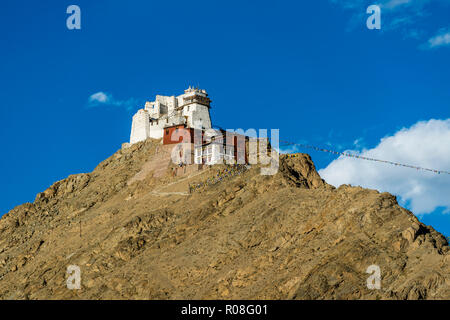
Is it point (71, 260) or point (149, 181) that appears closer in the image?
point (71, 260)

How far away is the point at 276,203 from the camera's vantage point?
10006 centimetres

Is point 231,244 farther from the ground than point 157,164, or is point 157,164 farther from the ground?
point 157,164

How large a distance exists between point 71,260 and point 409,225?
145ft

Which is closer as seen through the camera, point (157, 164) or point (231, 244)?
point (231, 244)

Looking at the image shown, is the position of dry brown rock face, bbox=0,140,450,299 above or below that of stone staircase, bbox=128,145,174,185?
below

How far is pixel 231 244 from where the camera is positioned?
9569cm

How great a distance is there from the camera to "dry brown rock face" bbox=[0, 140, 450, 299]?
277ft

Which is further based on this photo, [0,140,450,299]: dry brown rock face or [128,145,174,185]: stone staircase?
[128,145,174,185]: stone staircase

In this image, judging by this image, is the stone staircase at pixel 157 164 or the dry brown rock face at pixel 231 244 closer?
the dry brown rock face at pixel 231 244

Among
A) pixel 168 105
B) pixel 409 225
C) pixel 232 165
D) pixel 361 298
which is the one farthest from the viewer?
pixel 168 105

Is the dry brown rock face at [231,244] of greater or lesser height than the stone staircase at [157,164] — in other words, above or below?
below

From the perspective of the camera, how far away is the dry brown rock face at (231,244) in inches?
3319
